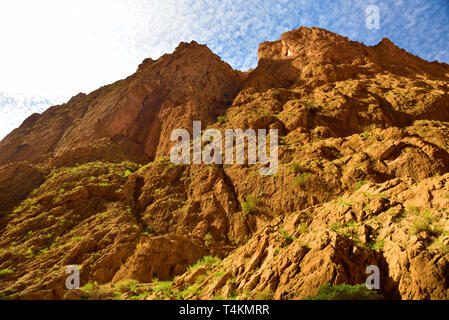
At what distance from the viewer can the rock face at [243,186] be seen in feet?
26.7

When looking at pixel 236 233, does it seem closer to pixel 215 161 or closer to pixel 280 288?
pixel 215 161

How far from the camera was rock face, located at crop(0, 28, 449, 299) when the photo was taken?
8.15 meters

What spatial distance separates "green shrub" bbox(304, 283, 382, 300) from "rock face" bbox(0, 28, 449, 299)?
0.37 m

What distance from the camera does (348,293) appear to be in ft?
21.0

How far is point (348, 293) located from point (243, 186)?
13.4 meters

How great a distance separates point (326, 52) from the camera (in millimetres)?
34969

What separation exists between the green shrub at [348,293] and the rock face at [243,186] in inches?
14.7

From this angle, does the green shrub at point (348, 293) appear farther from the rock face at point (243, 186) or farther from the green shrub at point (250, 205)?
the green shrub at point (250, 205)

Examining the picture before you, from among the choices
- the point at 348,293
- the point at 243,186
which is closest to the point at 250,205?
the point at 243,186

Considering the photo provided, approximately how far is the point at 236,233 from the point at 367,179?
27.4 feet

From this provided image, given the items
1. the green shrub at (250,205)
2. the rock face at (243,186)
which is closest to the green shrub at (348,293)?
the rock face at (243,186)

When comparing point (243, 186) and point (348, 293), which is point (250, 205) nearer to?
point (243, 186)

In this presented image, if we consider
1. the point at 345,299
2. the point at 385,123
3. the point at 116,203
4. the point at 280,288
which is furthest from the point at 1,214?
the point at 385,123

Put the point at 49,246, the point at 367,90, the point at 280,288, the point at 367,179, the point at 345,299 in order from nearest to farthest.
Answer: the point at 345,299, the point at 280,288, the point at 367,179, the point at 49,246, the point at 367,90
